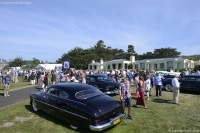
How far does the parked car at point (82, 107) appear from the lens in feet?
18.7

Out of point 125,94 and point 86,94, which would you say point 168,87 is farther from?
point 86,94

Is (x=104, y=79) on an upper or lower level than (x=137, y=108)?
upper

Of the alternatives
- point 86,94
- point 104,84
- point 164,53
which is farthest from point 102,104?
point 164,53

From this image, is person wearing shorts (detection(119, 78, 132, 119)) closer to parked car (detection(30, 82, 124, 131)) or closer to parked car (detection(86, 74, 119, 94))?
parked car (detection(30, 82, 124, 131))

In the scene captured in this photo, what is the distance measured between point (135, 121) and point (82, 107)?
2328mm

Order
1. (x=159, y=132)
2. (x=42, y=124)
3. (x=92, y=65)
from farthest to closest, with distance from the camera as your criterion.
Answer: (x=92, y=65) → (x=42, y=124) → (x=159, y=132)

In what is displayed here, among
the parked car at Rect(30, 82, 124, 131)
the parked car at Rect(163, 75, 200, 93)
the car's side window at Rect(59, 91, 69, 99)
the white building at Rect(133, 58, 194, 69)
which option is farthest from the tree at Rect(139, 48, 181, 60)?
the car's side window at Rect(59, 91, 69, 99)

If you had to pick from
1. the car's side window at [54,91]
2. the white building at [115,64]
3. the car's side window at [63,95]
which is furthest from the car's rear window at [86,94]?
the white building at [115,64]

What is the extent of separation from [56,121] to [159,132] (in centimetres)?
389

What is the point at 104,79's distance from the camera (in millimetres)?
13172

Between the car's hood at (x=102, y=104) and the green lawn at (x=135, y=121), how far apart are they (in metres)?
0.75

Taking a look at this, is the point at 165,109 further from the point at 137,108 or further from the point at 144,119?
the point at 144,119

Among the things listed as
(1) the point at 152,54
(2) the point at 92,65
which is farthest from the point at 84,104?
(1) the point at 152,54

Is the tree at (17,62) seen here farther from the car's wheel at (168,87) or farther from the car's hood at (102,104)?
the car's hood at (102,104)
